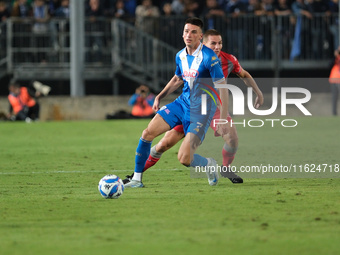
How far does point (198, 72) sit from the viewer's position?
927cm

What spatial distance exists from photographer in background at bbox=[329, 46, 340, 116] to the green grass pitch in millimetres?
8554

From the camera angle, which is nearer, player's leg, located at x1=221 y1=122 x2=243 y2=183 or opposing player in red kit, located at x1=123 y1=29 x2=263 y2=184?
opposing player in red kit, located at x1=123 y1=29 x2=263 y2=184

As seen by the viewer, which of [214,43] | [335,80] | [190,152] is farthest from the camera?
[335,80]

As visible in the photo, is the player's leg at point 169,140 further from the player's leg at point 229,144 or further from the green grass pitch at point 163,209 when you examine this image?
the player's leg at point 229,144

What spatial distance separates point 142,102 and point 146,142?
13.3 meters

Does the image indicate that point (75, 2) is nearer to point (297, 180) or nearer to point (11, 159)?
point (11, 159)

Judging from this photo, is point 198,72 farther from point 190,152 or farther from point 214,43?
point 190,152

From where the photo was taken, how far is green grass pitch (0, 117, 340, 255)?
6.11m

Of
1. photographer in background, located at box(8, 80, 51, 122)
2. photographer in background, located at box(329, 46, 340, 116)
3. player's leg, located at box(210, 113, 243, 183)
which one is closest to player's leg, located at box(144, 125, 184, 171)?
player's leg, located at box(210, 113, 243, 183)

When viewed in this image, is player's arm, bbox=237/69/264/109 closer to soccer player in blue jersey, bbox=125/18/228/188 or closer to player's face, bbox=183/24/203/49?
soccer player in blue jersey, bbox=125/18/228/188

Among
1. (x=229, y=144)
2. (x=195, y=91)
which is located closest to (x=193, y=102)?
(x=195, y=91)

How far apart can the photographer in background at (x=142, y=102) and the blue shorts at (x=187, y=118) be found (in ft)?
42.9

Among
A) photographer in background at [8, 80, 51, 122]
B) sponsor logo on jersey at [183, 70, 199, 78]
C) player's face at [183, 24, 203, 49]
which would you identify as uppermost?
player's face at [183, 24, 203, 49]

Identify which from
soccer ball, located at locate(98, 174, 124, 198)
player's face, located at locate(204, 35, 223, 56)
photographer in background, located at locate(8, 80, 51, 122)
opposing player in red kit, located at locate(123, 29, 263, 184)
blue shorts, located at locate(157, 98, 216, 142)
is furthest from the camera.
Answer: photographer in background, located at locate(8, 80, 51, 122)
